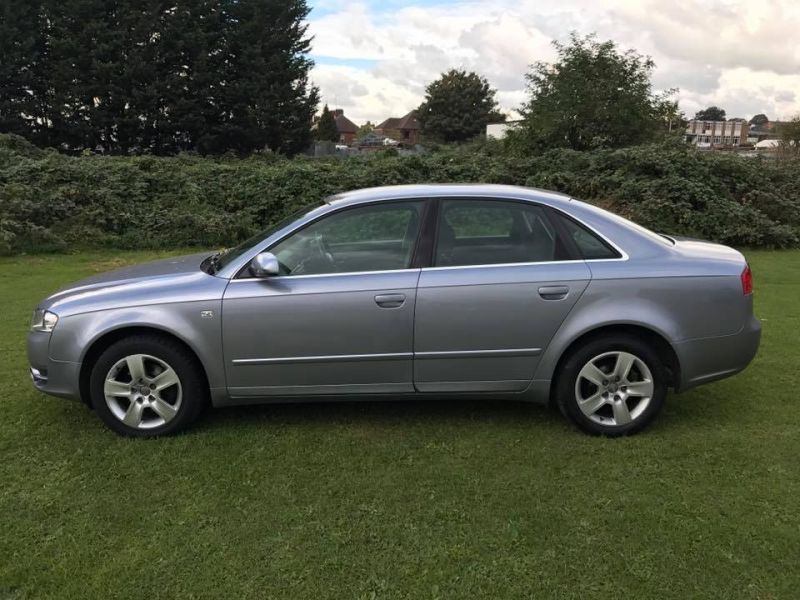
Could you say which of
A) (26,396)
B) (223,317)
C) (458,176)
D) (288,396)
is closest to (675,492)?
(288,396)

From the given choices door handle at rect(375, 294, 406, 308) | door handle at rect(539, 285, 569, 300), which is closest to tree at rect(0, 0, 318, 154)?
door handle at rect(375, 294, 406, 308)

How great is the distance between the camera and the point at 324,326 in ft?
12.6

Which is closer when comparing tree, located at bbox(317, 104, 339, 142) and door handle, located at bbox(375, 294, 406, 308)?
door handle, located at bbox(375, 294, 406, 308)

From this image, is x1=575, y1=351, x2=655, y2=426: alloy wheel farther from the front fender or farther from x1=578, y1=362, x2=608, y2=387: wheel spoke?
the front fender

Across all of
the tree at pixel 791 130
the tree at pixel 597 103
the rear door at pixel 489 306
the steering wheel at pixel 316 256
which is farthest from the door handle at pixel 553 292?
the tree at pixel 791 130

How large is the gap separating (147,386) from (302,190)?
9789 mm

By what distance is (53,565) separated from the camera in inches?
110

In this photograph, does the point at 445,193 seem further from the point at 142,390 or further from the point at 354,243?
the point at 142,390

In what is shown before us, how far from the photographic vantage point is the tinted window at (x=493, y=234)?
399 centimetres

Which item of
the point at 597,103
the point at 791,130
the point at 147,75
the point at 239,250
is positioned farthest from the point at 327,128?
the point at 239,250

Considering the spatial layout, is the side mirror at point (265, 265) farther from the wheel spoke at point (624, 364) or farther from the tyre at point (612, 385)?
the wheel spoke at point (624, 364)

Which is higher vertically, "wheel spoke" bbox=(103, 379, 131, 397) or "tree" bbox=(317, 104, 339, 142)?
"tree" bbox=(317, 104, 339, 142)

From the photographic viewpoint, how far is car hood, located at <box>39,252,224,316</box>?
3914 mm

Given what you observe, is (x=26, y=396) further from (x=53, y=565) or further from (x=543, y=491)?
(x=543, y=491)
